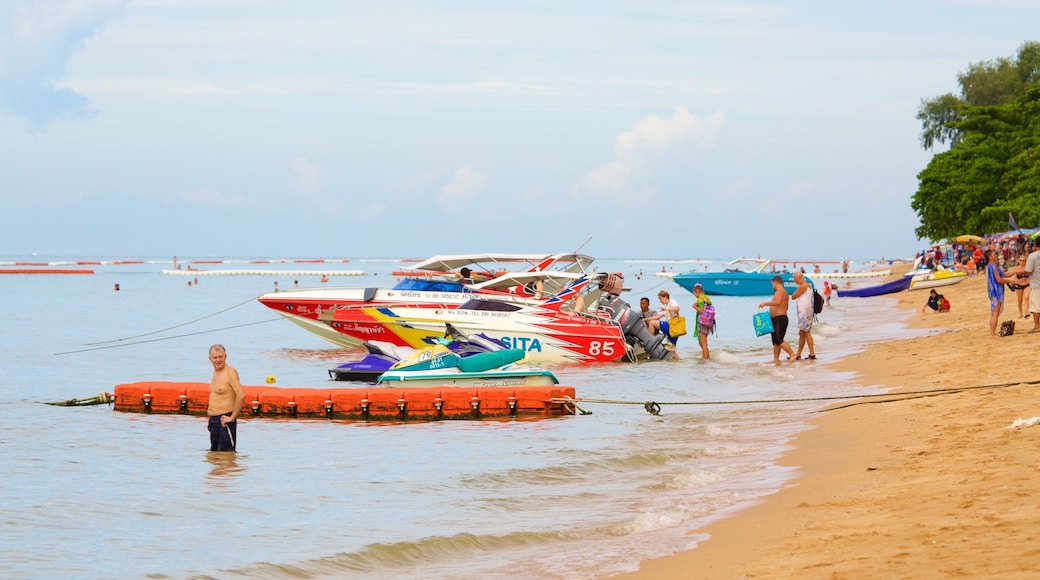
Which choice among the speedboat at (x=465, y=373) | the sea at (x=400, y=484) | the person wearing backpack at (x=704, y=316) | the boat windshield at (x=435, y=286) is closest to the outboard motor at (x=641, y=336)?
the person wearing backpack at (x=704, y=316)

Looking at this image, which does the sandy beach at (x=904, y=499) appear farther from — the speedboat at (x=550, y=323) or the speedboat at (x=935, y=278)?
the speedboat at (x=935, y=278)

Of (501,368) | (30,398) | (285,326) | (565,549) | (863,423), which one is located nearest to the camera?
(565,549)

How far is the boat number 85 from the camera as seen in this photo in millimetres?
25297

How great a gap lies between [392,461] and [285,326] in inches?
1425

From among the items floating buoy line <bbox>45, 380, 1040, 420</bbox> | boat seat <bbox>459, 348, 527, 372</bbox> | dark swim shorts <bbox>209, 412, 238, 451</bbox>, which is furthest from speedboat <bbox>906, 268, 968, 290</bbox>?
dark swim shorts <bbox>209, 412, 238, 451</bbox>

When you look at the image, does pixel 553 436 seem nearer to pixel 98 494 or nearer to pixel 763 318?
pixel 98 494

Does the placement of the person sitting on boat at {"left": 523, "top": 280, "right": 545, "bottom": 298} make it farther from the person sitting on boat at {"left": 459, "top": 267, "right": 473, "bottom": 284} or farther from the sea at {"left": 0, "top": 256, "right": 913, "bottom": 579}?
the sea at {"left": 0, "top": 256, "right": 913, "bottom": 579}

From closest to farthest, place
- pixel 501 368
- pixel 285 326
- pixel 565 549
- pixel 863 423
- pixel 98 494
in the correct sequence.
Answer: pixel 565 549 → pixel 98 494 → pixel 863 423 → pixel 501 368 → pixel 285 326

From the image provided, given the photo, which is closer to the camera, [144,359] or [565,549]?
[565,549]

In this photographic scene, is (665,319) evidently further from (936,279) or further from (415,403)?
(936,279)

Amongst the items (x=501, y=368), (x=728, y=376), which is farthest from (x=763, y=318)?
(x=501, y=368)

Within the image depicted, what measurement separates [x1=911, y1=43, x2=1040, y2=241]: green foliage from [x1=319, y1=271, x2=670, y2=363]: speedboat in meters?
33.6

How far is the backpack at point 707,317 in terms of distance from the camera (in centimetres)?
2509

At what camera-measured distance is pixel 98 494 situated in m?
11.7
